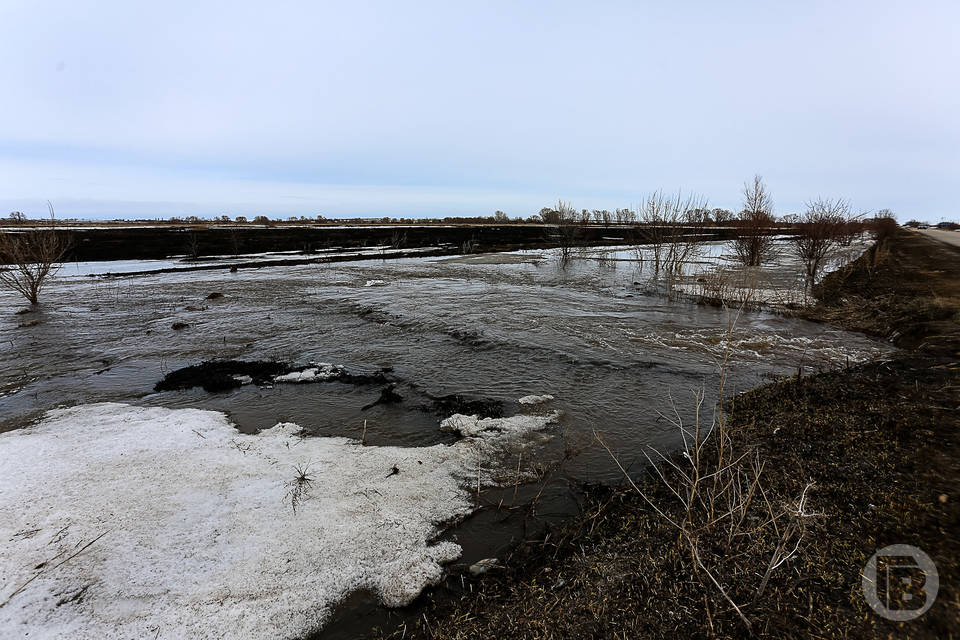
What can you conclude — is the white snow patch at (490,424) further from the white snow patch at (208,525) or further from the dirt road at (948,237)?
the dirt road at (948,237)

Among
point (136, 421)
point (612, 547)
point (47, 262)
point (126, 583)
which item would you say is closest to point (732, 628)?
point (612, 547)

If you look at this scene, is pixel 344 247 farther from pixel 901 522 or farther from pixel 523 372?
pixel 901 522

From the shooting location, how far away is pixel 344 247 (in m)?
35.8

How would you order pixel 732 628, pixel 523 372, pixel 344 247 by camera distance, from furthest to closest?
pixel 344 247
pixel 523 372
pixel 732 628

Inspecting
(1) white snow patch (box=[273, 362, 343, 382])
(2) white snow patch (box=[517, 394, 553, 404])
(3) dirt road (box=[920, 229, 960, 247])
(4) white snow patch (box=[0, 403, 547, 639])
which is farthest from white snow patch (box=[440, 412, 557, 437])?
(3) dirt road (box=[920, 229, 960, 247])

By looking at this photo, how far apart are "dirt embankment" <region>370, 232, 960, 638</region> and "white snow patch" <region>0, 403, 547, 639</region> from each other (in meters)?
0.75

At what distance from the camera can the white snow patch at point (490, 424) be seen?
5.68 m

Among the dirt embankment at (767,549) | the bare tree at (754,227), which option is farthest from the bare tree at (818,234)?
the dirt embankment at (767,549)

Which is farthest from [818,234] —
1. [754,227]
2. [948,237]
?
[948,237]

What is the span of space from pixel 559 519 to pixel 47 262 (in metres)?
18.6

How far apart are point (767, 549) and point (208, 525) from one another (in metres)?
4.70

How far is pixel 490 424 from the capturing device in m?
5.86

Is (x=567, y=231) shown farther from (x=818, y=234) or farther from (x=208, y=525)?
(x=208, y=525)

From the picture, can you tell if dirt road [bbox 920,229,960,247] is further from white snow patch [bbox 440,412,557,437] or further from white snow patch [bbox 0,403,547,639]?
white snow patch [bbox 0,403,547,639]
